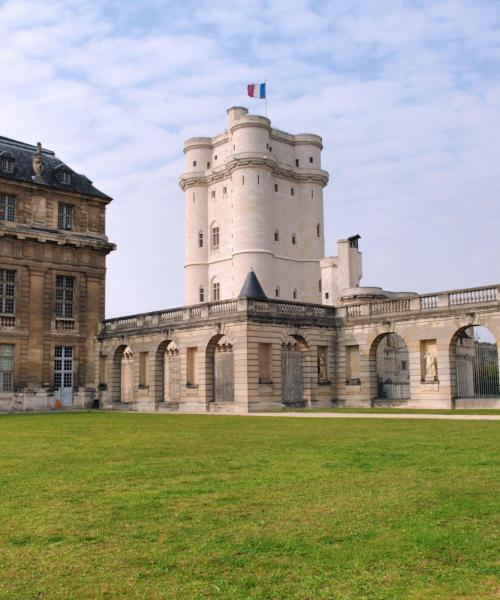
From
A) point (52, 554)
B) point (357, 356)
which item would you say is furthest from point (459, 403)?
point (52, 554)

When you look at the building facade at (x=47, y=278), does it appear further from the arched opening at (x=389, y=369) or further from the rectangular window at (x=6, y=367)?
the arched opening at (x=389, y=369)

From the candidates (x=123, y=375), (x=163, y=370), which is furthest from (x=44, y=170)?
(x=163, y=370)

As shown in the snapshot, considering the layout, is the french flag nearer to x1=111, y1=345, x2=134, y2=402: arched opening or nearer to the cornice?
the cornice

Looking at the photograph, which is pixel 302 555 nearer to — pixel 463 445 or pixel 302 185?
pixel 463 445

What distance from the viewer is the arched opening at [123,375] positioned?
4369 centimetres

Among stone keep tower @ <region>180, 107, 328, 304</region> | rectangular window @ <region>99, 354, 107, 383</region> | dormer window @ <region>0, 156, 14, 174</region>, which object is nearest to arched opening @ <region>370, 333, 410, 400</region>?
rectangular window @ <region>99, 354, 107, 383</region>

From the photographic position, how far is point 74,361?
44062 mm

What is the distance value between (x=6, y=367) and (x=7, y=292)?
4.49 meters

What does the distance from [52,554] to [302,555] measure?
2190mm

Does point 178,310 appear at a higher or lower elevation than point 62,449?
higher

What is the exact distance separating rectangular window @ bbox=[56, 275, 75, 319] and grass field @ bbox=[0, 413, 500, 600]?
3134 centimetres

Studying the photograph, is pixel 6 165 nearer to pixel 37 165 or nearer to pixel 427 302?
pixel 37 165

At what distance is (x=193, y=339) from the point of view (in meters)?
37.6

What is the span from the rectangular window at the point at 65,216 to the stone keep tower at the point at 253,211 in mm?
22543
